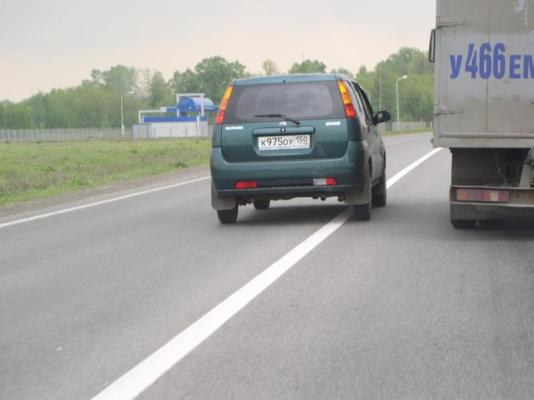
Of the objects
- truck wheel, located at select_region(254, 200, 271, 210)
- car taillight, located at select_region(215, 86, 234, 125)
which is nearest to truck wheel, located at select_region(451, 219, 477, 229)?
car taillight, located at select_region(215, 86, 234, 125)

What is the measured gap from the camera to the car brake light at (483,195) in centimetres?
1079

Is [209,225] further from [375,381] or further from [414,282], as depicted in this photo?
[375,381]

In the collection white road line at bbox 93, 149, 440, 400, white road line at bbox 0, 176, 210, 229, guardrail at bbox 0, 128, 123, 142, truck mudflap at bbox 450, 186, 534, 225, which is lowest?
guardrail at bbox 0, 128, 123, 142

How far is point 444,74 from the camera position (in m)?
11.1

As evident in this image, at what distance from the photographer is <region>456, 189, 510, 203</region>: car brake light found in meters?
10.8

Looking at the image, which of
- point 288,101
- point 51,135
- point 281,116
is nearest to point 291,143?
point 281,116

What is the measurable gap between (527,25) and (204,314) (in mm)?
5453

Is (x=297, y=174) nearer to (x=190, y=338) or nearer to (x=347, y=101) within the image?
(x=347, y=101)

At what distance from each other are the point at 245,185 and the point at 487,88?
2.94m

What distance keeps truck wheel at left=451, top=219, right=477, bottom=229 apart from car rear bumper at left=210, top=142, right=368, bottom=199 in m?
1.17

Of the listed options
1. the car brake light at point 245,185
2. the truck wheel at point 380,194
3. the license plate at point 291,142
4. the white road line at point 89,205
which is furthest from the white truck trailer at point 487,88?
the white road line at point 89,205

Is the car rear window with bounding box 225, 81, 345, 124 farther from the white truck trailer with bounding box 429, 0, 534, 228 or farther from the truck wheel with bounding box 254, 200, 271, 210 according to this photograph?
the truck wheel with bounding box 254, 200, 271, 210

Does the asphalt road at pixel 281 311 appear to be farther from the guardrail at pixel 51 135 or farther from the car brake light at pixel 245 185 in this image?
the guardrail at pixel 51 135

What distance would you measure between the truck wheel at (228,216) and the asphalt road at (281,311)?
23 cm
